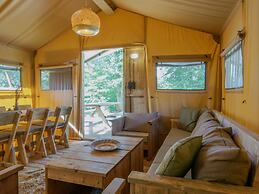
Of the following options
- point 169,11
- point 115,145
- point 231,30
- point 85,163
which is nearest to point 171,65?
point 169,11

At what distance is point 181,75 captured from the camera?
164 inches

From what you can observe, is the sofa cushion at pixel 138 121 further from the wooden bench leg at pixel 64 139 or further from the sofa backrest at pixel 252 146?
the sofa backrest at pixel 252 146

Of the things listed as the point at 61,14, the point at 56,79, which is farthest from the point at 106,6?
the point at 56,79

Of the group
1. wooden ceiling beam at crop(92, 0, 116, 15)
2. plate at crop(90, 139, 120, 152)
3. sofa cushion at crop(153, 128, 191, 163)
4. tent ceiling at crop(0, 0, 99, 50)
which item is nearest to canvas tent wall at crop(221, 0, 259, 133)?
sofa cushion at crop(153, 128, 191, 163)

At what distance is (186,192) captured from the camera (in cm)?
112

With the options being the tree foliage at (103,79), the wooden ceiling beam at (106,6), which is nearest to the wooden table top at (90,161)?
the wooden ceiling beam at (106,6)

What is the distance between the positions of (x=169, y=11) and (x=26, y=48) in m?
3.65

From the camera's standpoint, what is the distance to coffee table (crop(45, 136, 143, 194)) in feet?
5.57

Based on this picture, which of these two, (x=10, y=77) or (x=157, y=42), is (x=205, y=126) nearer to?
(x=157, y=42)

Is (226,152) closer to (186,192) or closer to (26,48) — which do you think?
(186,192)

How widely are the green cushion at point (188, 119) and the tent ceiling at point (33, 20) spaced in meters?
3.08

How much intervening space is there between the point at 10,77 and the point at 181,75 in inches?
154

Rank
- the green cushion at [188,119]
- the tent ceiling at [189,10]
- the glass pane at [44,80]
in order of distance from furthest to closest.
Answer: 1. the glass pane at [44,80]
2. the green cushion at [188,119]
3. the tent ceiling at [189,10]

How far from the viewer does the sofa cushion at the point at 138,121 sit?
12.9 ft
